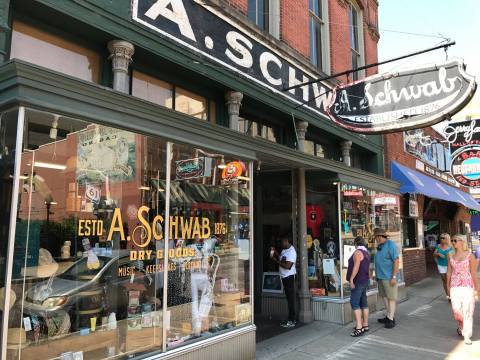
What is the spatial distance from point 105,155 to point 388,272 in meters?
5.83

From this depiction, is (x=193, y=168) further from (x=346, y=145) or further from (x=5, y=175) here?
(x=346, y=145)

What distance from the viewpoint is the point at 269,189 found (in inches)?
352

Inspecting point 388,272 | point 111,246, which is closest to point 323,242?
point 388,272

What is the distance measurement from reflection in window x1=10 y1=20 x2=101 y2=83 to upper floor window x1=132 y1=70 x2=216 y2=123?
2.09ft

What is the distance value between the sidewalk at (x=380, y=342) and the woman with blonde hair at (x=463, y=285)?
36 centimetres

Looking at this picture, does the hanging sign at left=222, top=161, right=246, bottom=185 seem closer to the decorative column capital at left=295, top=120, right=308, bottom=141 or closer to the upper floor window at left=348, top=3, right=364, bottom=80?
the decorative column capital at left=295, top=120, right=308, bottom=141

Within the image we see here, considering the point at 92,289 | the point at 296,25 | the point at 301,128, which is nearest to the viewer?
the point at 92,289

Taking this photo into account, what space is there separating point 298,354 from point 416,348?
1.93m

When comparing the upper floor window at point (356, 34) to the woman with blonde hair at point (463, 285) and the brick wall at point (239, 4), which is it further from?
the woman with blonde hair at point (463, 285)

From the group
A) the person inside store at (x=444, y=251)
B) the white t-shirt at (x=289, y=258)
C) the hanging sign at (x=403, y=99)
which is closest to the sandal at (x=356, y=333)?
the white t-shirt at (x=289, y=258)

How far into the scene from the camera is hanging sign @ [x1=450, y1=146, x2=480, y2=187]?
1389 centimetres

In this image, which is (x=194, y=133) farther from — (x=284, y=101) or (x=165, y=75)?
(x=284, y=101)

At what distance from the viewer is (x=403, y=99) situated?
21.7 feet

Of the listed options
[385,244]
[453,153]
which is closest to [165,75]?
[385,244]
